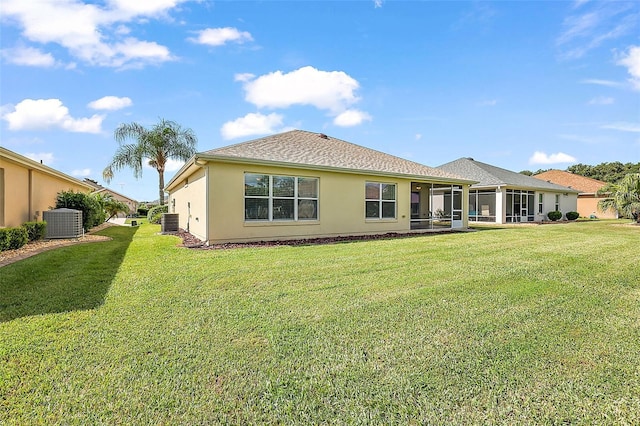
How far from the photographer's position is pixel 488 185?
23031 mm

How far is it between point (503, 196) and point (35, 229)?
85.7 ft

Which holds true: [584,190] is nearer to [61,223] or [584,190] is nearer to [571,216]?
[571,216]

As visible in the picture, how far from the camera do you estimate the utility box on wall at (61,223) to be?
11828 mm

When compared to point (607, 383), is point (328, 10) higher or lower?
higher

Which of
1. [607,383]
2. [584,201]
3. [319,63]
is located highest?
[319,63]

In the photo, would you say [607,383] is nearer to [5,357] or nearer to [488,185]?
[5,357]

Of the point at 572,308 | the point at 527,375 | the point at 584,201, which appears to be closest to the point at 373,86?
the point at 572,308

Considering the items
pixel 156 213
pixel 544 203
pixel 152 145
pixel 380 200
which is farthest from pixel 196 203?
pixel 544 203

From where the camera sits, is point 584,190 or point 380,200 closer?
point 380,200

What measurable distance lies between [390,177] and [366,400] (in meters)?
12.4

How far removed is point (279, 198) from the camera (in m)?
11.4

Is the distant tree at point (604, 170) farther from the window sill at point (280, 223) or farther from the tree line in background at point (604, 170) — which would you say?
the window sill at point (280, 223)

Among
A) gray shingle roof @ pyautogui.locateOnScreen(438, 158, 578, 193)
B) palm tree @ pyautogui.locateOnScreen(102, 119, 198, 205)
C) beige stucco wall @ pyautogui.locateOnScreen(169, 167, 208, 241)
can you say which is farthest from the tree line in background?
beige stucco wall @ pyautogui.locateOnScreen(169, 167, 208, 241)

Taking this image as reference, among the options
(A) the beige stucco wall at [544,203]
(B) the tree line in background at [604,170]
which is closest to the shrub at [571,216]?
(A) the beige stucco wall at [544,203]
